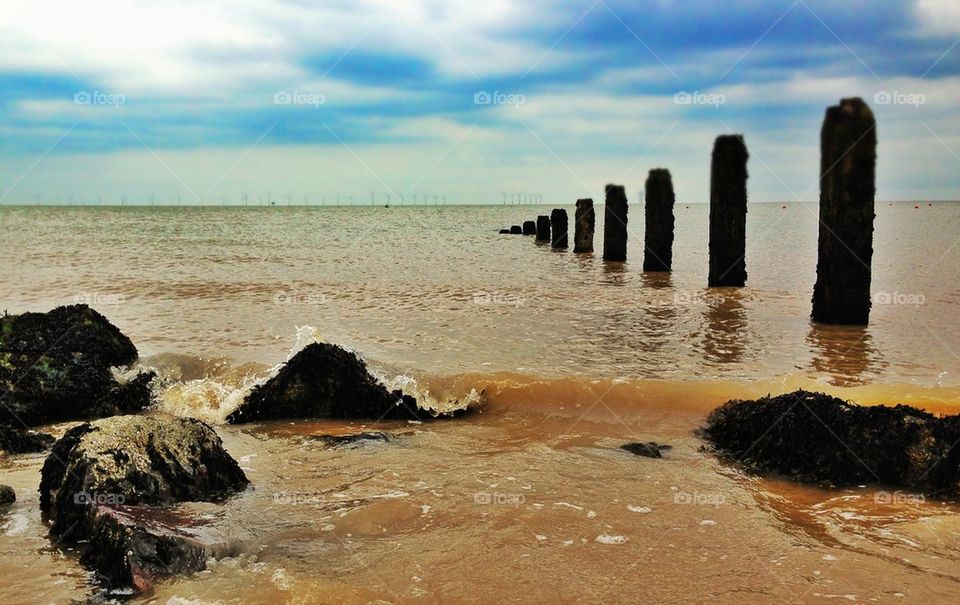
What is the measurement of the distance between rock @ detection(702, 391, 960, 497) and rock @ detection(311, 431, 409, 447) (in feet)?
9.50

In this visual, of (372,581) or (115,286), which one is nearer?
(372,581)

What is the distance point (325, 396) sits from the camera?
773cm

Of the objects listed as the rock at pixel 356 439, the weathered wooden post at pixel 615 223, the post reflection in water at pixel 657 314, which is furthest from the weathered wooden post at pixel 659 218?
the rock at pixel 356 439

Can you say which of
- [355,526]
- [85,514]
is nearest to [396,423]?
[355,526]

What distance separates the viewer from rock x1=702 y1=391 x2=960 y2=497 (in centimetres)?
547

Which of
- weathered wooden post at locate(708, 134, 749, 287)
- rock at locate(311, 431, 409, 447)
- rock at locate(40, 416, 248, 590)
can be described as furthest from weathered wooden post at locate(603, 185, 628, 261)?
rock at locate(40, 416, 248, 590)

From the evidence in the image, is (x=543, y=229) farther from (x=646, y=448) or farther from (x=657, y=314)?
(x=646, y=448)

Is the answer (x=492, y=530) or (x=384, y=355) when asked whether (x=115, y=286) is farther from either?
(x=492, y=530)

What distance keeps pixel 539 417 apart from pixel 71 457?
4352 millimetres

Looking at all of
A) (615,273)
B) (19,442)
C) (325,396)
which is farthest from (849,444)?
(615,273)

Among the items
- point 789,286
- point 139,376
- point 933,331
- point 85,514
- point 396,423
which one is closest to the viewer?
point 85,514

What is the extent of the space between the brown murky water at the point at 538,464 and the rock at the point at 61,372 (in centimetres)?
41

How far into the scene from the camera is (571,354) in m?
10.5

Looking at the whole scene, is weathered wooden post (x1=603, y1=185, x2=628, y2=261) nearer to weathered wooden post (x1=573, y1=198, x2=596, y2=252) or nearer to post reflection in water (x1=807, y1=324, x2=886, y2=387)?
weathered wooden post (x1=573, y1=198, x2=596, y2=252)
